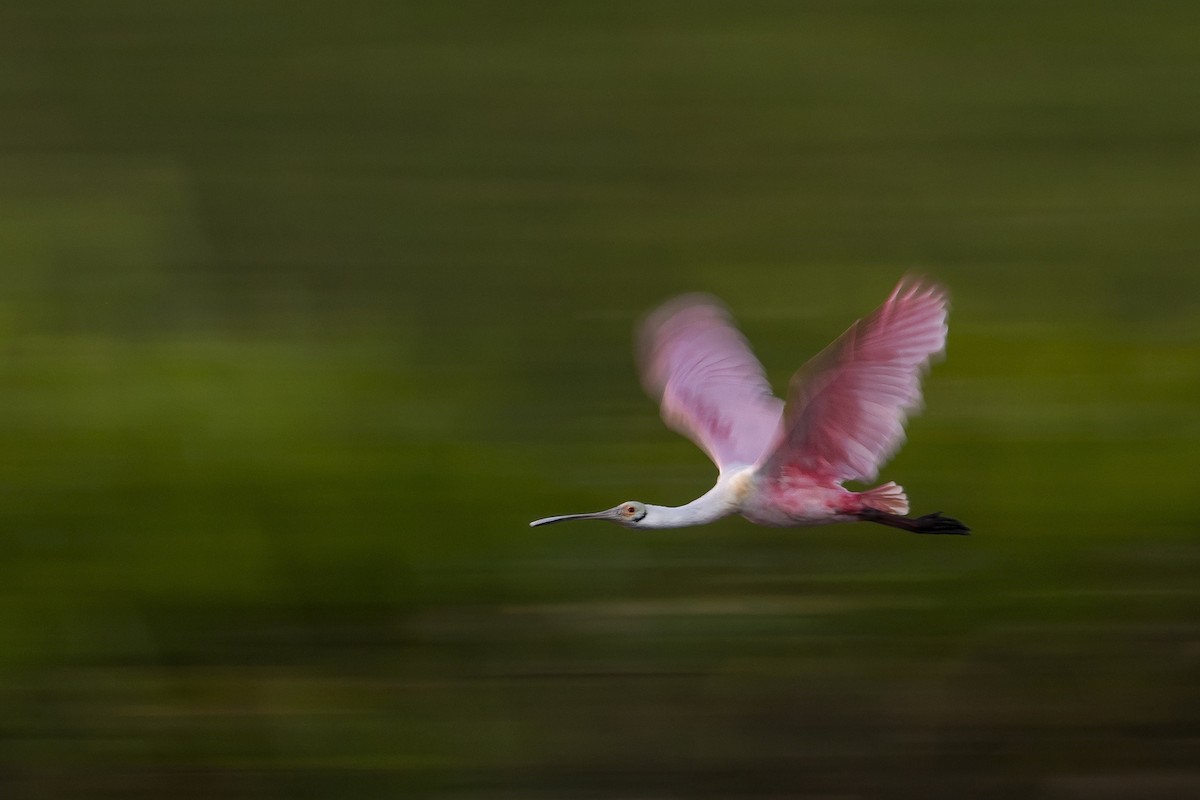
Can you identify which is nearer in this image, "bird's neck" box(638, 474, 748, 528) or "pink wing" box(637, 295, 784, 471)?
"bird's neck" box(638, 474, 748, 528)

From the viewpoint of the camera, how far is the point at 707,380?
279 centimetres

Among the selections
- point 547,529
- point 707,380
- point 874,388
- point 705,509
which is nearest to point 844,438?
point 874,388

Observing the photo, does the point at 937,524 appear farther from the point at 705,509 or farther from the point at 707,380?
the point at 707,380

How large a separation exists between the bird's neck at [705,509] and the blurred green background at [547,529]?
135 centimetres

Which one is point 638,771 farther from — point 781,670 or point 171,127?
point 171,127

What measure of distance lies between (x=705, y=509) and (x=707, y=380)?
2.17 feet

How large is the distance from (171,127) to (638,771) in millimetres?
3622

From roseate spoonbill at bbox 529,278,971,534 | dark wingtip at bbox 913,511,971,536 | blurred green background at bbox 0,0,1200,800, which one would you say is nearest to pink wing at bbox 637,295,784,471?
roseate spoonbill at bbox 529,278,971,534

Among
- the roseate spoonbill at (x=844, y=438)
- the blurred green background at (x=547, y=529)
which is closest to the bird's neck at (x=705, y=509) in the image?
the roseate spoonbill at (x=844, y=438)

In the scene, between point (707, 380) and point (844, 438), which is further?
point (707, 380)

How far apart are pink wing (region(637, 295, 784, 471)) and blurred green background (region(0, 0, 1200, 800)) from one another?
920mm

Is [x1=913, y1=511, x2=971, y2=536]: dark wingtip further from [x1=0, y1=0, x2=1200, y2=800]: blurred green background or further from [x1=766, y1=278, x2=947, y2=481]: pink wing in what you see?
[x1=0, y1=0, x2=1200, y2=800]: blurred green background

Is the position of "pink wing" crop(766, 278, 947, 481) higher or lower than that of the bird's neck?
higher

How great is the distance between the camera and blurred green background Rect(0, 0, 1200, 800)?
3482 millimetres
